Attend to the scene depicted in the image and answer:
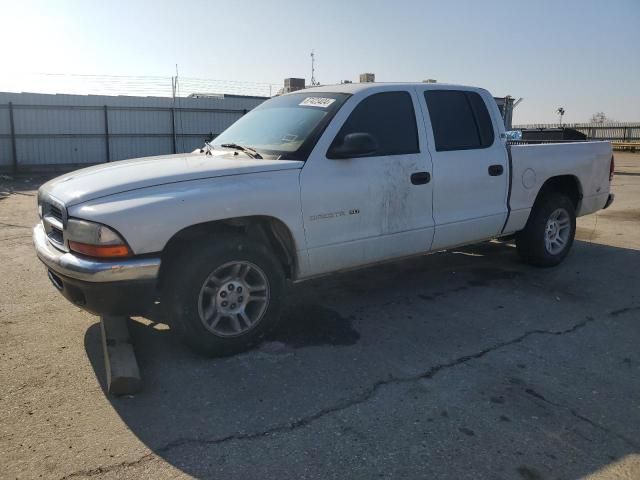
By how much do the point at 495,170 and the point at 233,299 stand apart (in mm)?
2946

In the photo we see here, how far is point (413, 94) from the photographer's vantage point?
4895 millimetres

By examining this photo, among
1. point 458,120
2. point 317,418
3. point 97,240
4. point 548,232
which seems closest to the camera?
point 317,418

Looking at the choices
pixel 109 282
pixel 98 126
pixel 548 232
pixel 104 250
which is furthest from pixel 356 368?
pixel 98 126

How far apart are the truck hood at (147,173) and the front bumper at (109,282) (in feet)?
1.35

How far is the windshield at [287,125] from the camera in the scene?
4.25m

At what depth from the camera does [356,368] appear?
3.73 meters

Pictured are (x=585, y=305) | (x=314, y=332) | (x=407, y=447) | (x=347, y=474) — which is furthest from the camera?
(x=585, y=305)

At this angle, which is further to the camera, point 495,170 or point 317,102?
point 495,170

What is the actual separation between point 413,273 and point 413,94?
204cm

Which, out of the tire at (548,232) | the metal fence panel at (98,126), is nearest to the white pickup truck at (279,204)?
the tire at (548,232)

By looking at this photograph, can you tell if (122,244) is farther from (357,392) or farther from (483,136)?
(483,136)

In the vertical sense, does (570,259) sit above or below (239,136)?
below

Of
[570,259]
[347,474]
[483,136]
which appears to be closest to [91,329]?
[347,474]

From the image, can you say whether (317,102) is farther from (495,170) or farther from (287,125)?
(495,170)
